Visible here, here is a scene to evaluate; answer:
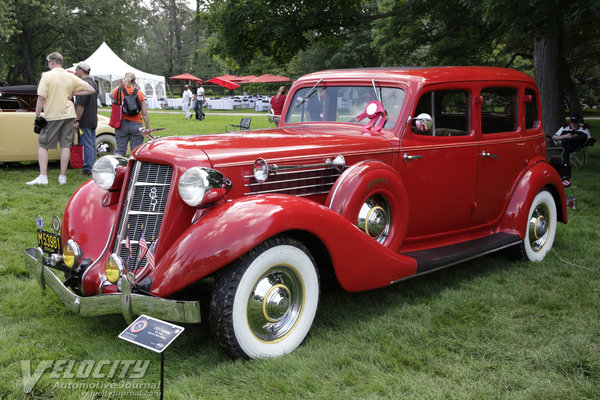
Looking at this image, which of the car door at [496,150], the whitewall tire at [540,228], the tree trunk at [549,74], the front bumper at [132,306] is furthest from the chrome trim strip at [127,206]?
the tree trunk at [549,74]

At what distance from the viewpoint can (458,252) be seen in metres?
4.58

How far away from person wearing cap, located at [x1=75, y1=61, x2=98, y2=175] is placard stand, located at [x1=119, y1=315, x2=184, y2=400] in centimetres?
658

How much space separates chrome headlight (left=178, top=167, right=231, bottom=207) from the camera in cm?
317

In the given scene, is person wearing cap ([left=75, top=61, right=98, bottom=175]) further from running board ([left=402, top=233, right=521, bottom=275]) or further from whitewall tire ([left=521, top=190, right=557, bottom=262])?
whitewall tire ([left=521, top=190, right=557, bottom=262])

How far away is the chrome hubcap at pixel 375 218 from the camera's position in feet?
13.2

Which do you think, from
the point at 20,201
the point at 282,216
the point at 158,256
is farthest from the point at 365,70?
the point at 20,201

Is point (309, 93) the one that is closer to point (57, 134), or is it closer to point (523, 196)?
point (523, 196)

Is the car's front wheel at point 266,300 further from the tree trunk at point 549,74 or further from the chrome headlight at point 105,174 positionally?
the tree trunk at point 549,74

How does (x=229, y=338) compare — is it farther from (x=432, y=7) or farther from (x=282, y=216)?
(x=432, y=7)

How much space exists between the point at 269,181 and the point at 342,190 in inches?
20.3

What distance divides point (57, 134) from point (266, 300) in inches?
242

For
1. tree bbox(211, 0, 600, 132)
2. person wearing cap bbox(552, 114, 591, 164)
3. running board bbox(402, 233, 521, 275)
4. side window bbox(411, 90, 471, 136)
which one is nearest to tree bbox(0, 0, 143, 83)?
tree bbox(211, 0, 600, 132)

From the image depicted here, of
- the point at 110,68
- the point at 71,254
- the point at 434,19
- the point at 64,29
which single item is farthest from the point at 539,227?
the point at 64,29

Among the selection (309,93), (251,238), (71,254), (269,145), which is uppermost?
(309,93)
